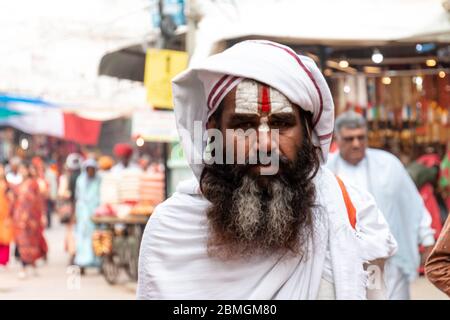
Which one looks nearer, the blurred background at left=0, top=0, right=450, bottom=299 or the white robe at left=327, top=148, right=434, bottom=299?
the white robe at left=327, top=148, right=434, bottom=299

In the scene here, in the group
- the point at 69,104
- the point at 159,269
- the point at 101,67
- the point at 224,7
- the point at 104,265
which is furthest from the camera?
the point at 69,104

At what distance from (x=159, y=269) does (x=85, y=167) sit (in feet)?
40.2

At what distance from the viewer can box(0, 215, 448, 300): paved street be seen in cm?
1142

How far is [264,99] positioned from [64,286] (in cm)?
1029

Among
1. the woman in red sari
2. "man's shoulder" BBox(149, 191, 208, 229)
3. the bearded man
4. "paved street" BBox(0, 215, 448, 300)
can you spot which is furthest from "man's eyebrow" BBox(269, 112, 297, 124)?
the woman in red sari

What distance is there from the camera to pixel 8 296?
38.4 feet

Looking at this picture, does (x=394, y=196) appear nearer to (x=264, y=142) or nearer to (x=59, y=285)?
(x=264, y=142)

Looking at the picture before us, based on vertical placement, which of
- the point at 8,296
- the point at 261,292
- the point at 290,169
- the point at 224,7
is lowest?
the point at 8,296

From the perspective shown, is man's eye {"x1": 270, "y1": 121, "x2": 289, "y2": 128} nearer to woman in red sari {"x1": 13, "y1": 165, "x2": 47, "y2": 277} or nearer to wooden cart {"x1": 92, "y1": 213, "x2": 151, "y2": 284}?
wooden cart {"x1": 92, "y1": 213, "x2": 151, "y2": 284}

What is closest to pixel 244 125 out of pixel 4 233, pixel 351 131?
pixel 351 131

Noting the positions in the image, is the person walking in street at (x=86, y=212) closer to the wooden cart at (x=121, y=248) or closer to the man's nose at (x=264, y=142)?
the wooden cart at (x=121, y=248)

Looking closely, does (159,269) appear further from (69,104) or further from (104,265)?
(69,104)

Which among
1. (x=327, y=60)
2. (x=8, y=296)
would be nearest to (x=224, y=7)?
(x=327, y=60)

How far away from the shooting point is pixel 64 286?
42.4 feet
